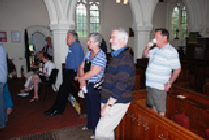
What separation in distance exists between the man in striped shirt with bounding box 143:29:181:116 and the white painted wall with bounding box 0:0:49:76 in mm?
9789

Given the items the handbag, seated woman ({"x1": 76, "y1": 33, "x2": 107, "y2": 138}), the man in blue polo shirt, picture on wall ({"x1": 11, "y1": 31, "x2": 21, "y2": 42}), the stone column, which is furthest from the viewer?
picture on wall ({"x1": 11, "y1": 31, "x2": 21, "y2": 42})

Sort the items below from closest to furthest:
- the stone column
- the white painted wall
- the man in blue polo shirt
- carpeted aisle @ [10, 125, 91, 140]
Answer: carpeted aisle @ [10, 125, 91, 140], the man in blue polo shirt, the stone column, the white painted wall

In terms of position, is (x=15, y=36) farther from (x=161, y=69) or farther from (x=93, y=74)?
(x=161, y=69)

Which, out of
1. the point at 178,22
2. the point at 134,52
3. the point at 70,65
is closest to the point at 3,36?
the point at 134,52

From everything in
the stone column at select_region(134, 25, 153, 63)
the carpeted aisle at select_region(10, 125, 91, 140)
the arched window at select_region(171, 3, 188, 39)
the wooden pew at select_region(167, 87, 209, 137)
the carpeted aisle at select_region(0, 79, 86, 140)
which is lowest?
the carpeted aisle at select_region(10, 125, 91, 140)

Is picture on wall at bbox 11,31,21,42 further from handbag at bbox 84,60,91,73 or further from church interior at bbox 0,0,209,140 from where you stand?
handbag at bbox 84,60,91,73

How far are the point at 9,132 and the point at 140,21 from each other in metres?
6.12

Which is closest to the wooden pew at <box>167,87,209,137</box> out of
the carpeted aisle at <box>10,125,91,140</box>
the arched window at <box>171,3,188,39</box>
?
the carpeted aisle at <box>10,125,91,140</box>

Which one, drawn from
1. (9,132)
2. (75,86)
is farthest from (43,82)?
(9,132)

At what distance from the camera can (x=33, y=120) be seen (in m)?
4.91

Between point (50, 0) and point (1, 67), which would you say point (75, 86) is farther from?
point (50, 0)

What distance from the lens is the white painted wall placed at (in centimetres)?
1112

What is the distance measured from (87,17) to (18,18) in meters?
4.03

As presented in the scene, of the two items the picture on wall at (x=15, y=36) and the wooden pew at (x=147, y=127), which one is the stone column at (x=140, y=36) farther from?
the picture on wall at (x=15, y=36)
